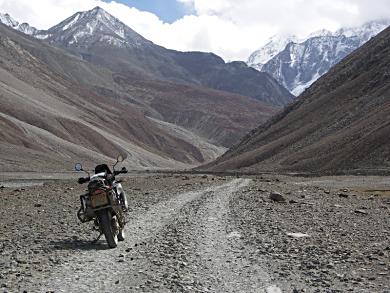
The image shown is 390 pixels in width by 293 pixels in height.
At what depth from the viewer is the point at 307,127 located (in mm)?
112688

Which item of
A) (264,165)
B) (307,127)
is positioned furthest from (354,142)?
(307,127)

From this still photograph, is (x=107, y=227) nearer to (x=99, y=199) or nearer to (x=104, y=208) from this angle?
(x=104, y=208)

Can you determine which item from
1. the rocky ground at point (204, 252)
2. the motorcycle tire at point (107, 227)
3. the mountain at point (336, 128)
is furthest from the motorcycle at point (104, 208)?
the mountain at point (336, 128)

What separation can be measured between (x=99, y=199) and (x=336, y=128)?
93.8 m

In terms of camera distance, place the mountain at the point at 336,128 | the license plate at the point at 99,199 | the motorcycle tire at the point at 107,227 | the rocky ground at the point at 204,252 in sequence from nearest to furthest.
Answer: the rocky ground at the point at 204,252
the motorcycle tire at the point at 107,227
the license plate at the point at 99,199
the mountain at the point at 336,128

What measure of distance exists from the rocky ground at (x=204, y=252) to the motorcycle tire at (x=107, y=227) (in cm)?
26

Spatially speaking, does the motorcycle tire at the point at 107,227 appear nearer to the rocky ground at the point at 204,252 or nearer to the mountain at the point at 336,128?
the rocky ground at the point at 204,252

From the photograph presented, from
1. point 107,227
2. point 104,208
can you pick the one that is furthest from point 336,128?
point 107,227

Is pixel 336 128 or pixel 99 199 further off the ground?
pixel 336 128

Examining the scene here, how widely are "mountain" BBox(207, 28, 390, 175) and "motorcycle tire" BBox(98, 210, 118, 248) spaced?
201 feet

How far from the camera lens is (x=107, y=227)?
14.0 metres

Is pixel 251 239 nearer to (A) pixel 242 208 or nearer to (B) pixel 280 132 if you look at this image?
(A) pixel 242 208

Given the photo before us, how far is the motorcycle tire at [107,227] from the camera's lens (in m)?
13.9

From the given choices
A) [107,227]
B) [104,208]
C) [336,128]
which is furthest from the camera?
[336,128]
